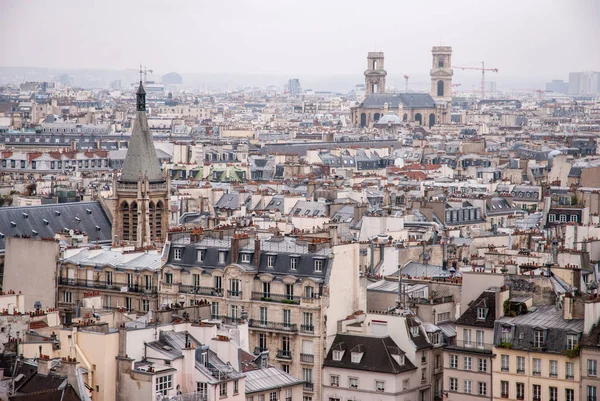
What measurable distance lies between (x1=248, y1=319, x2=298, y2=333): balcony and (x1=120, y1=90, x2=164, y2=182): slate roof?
22024mm

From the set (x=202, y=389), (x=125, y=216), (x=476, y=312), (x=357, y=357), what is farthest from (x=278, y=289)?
(x=125, y=216)

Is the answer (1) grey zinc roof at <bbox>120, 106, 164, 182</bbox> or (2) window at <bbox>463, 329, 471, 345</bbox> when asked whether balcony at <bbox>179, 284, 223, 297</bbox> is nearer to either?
(2) window at <bbox>463, 329, 471, 345</bbox>

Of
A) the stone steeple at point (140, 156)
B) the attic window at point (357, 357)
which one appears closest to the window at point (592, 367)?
the attic window at point (357, 357)

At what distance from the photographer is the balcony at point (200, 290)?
4299cm

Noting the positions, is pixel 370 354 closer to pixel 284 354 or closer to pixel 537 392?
pixel 284 354

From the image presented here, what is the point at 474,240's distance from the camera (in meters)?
58.5

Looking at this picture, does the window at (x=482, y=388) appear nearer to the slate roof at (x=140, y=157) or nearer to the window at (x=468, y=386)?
the window at (x=468, y=386)

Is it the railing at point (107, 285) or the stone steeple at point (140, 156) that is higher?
the stone steeple at point (140, 156)

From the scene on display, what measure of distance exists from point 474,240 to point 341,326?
18.6m

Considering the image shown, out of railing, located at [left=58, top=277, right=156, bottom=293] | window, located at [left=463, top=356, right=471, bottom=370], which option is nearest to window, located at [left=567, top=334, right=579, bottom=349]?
window, located at [left=463, top=356, right=471, bottom=370]

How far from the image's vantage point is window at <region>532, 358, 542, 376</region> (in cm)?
3694

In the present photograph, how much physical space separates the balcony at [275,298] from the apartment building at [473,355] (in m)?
4.48

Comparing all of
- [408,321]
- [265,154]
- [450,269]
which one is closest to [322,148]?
[265,154]

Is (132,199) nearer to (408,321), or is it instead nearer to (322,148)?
(408,321)
